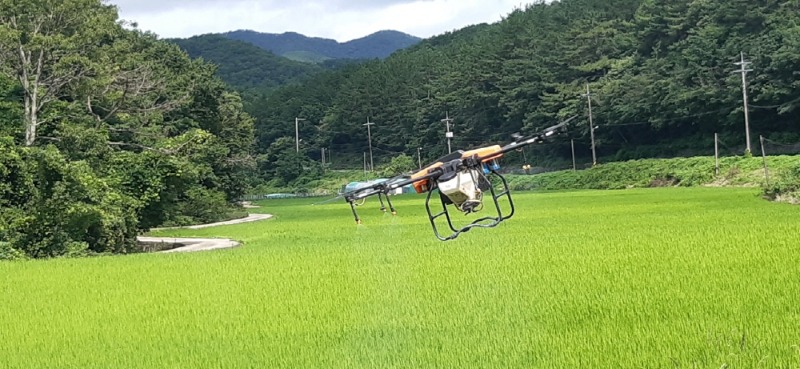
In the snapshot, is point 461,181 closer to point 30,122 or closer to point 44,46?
point 44,46

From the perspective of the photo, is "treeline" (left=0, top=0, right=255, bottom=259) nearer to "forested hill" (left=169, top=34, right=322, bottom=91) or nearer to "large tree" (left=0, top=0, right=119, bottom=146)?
"large tree" (left=0, top=0, right=119, bottom=146)

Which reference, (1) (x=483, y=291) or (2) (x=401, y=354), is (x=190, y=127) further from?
(2) (x=401, y=354)

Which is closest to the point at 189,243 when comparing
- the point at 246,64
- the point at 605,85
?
the point at 605,85

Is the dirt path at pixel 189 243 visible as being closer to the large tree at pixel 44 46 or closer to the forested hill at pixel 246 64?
the large tree at pixel 44 46

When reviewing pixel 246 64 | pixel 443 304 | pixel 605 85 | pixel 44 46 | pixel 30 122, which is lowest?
pixel 443 304

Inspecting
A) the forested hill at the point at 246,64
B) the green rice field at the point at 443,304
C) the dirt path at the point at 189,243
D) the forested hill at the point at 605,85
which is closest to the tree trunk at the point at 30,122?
the dirt path at the point at 189,243
